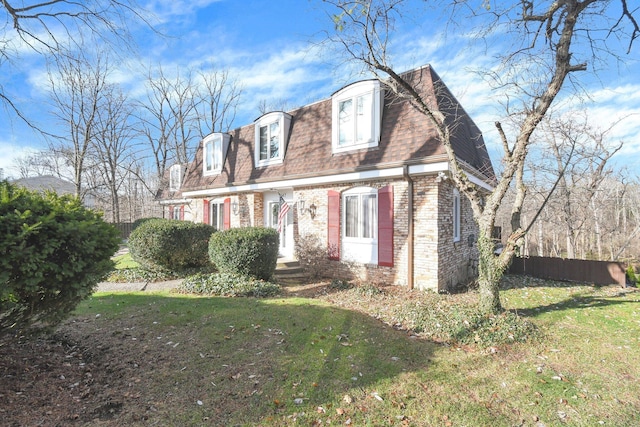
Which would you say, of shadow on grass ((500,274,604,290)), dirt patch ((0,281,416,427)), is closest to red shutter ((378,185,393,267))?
shadow on grass ((500,274,604,290))

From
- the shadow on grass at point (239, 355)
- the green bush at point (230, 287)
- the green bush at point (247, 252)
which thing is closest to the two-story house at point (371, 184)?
the green bush at point (247, 252)

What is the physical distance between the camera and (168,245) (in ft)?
32.8

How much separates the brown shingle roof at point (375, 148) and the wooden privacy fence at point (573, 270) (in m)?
3.94

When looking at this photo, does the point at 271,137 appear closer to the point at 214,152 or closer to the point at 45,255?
the point at 214,152

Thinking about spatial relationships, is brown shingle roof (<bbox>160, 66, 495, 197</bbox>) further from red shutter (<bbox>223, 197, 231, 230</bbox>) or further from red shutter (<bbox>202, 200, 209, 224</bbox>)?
red shutter (<bbox>202, 200, 209, 224</bbox>)

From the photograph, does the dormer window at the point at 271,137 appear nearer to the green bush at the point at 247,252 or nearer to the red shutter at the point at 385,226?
the green bush at the point at 247,252

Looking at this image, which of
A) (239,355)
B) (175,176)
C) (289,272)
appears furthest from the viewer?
(175,176)

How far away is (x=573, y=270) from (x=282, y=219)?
10.9 meters

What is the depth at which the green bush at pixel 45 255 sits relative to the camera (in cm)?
295

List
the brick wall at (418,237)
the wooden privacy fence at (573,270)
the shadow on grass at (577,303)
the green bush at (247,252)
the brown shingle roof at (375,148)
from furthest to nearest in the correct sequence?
the wooden privacy fence at (573,270)
the green bush at (247,252)
the brown shingle roof at (375,148)
the brick wall at (418,237)
the shadow on grass at (577,303)

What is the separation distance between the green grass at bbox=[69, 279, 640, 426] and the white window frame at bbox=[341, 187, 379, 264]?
115 inches

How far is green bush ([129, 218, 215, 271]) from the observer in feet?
32.9

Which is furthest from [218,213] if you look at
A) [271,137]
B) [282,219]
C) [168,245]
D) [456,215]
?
[456,215]

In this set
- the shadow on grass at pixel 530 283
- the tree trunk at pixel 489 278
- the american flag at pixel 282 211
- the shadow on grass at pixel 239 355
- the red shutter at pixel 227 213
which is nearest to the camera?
the shadow on grass at pixel 239 355
